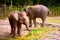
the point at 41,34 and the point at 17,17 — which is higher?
the point at 17,17

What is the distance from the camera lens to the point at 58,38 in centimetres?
1143

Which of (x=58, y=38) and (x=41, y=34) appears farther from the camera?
(x=41, y=34)

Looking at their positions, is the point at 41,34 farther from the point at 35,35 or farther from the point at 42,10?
the point at 42,10

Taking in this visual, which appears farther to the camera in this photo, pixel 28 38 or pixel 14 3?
pixel 14 3

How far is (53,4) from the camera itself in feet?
101

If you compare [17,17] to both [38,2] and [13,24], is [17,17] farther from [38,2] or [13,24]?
[38,2]

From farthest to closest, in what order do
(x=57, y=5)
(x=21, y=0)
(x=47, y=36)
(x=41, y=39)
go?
(x=57, y=5) < (x=21, y=0) < (x=47, y=36) < (x=41, y=39)

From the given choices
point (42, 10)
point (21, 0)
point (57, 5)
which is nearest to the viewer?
point (42, 10)

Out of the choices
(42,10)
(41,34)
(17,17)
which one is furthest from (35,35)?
(42,10)

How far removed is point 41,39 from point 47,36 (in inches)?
31.4

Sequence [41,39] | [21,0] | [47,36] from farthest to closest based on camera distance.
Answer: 1. [21,0]
2. [47,36]
3. [41,39]

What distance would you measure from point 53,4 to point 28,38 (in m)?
19.9

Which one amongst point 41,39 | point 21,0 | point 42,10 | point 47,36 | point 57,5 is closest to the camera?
point 41,39

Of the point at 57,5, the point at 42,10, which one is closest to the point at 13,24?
the point at 42,10
